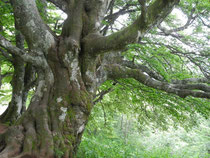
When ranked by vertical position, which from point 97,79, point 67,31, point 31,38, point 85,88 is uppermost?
point 67,31

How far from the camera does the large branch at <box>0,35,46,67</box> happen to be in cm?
346

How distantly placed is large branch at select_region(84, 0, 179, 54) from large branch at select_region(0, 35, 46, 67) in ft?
3.42

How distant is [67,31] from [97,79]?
141 cm

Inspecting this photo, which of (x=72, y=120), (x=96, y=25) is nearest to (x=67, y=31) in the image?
(x=96, y=25)

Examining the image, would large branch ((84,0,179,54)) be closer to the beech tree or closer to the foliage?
the beech tree

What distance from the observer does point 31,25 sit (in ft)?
11.9

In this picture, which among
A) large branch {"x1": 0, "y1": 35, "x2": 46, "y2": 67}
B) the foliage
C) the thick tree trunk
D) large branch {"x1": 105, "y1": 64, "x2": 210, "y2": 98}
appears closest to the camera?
the thick tree trunk

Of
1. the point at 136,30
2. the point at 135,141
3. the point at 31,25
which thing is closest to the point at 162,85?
the point at 136,30

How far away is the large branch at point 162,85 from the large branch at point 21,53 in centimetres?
187

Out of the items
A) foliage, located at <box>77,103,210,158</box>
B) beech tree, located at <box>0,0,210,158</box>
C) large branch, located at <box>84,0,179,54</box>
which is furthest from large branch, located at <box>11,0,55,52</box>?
foliage, located at <box>77,103,210,158</box>

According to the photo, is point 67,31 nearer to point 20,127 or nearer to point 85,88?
point 85,88

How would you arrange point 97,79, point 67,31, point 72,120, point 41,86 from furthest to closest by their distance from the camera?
point 97,79, point 67,31, point 41,86, point 72,120

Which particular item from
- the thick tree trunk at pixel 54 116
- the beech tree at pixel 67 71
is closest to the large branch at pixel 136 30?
the beech tree at pixel 67 71

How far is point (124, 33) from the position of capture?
3455 mm
